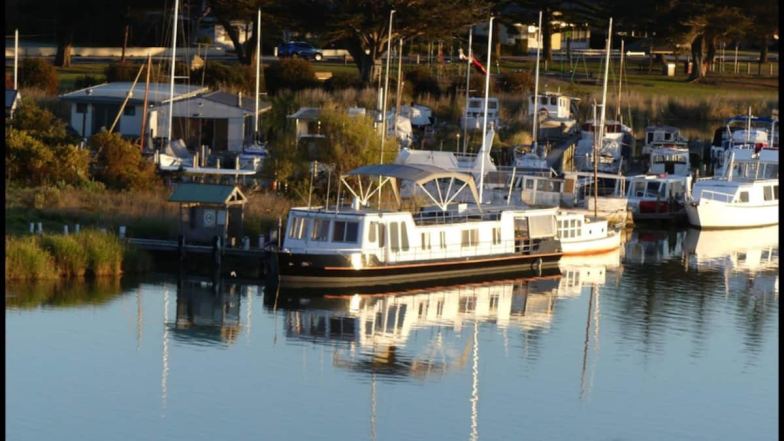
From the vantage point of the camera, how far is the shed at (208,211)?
152ft

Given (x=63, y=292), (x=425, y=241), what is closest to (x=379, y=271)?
(x=425, y=241)

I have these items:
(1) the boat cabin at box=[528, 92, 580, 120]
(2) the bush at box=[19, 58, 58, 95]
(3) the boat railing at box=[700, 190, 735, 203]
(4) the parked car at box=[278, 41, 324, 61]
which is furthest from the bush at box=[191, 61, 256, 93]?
(3) the boat railing at box=[700, 190, 735, 203]

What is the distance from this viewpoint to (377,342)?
3928 centimetres

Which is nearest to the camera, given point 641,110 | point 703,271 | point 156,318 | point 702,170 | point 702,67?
point 156,318

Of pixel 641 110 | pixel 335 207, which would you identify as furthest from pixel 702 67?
pixel 335 207

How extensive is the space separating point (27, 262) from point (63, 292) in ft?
4.67

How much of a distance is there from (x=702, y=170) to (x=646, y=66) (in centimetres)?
3359

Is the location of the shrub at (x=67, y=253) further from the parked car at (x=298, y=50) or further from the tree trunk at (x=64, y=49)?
the parked car at (x=298, y=50)

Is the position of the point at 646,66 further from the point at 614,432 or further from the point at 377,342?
the point at 614,432

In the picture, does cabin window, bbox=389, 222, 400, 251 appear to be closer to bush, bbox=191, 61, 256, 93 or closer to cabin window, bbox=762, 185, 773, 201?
cabin window, bbox=762, 185, 773, 201

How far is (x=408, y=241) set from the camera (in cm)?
4556

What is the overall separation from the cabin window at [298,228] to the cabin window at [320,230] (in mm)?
237

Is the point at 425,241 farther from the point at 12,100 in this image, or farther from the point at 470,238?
the point at 12,100

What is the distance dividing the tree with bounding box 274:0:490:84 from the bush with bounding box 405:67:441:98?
75.6 inches
